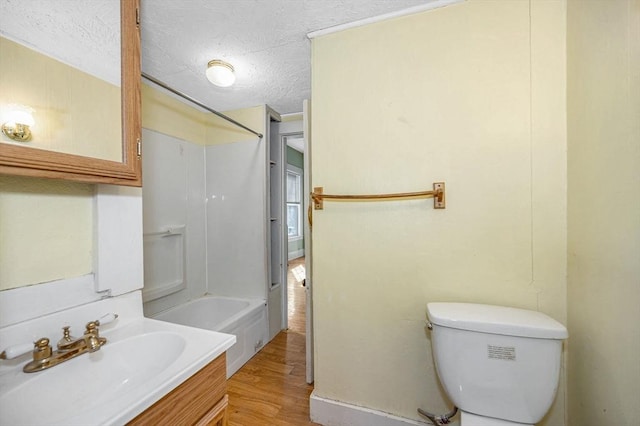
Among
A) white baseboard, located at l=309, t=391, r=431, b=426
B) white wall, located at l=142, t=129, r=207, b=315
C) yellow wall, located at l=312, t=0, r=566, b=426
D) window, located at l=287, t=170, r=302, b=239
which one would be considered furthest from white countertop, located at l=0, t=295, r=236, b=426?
window, located at l=287, t=170, r=302, b=239

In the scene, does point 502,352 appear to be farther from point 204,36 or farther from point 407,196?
point 204,36

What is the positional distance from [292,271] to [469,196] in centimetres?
411

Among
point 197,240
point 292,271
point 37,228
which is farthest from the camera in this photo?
point 292,271

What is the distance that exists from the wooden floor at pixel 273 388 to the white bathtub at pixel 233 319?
0.11 m

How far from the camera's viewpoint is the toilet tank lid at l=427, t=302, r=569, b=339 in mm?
909

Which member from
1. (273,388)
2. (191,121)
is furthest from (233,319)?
(191,121)

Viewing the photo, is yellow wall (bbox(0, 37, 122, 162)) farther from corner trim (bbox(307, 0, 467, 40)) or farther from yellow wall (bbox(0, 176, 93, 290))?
corner trim (bbox(307, 0, 467, 40))

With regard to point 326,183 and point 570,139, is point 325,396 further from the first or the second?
point 570,139

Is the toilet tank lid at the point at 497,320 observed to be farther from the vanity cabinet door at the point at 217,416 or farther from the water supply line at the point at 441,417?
the vanity cabinet door at the point at 217,416

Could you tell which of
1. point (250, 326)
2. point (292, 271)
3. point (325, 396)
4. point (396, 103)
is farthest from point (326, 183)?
point (292, 271)

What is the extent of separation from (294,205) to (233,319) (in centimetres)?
404

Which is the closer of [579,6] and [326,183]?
[579,6]

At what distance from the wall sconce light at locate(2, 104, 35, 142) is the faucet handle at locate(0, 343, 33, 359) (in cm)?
58

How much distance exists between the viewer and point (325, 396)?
55.2 inches
